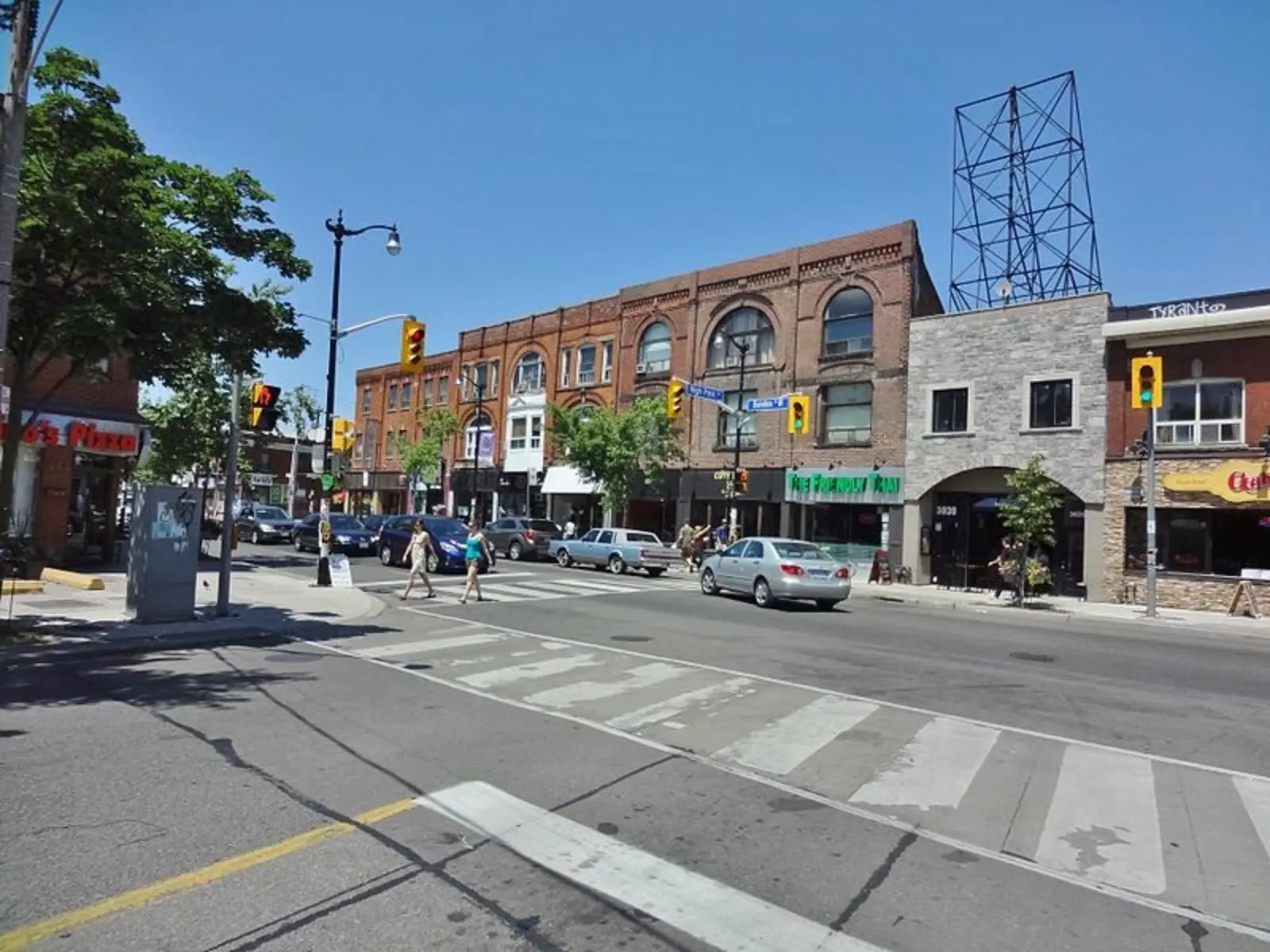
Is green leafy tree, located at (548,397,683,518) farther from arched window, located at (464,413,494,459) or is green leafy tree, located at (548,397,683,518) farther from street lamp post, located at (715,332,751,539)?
arched window, located at (464,413,494,459)

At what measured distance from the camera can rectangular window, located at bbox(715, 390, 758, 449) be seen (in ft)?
120

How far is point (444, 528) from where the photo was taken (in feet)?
88.2

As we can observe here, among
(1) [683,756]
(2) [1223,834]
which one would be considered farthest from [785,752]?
(2) [1223,834]

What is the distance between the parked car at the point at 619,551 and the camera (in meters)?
28.7

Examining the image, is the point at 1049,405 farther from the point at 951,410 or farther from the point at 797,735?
the point at 797,735

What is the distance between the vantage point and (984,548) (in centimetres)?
2997

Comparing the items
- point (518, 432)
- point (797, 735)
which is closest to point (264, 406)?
point (797, 735)

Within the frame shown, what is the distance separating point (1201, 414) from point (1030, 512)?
6.11 metres

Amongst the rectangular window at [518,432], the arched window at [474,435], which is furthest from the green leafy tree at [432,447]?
the rectangular window at [518,432]

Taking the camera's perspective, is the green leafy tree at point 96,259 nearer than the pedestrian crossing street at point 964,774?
No

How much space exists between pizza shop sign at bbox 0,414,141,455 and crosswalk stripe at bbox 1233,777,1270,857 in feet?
71.9

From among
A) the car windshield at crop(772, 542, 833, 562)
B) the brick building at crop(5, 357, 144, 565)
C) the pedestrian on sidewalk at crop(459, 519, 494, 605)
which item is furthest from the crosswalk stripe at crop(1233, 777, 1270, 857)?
the brick building at crop(5, 357, 144, 565)

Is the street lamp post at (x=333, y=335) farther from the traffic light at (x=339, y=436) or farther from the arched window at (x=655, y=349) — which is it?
the arched window at (x=655, y=349)

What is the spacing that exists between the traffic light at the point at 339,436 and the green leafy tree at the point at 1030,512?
59.5ft
